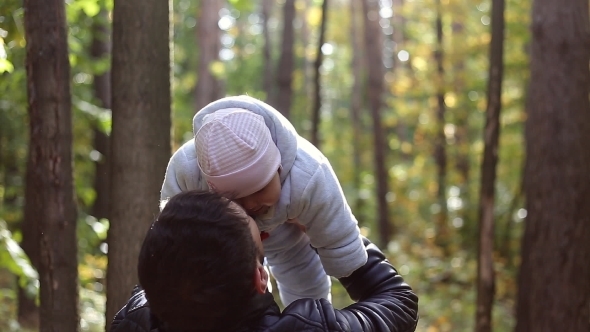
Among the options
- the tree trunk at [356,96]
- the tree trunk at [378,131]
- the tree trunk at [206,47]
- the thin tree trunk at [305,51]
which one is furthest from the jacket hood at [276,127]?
the thin tree trunk at [305,51]

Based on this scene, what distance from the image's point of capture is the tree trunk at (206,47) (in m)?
15.7

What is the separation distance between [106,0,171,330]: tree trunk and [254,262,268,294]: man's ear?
165 centimetres

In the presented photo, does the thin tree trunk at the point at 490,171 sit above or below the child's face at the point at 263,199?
below

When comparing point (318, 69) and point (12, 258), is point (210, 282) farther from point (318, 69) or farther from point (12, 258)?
point (318, 69)

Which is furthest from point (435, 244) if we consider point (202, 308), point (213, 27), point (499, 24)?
point (202, 308)

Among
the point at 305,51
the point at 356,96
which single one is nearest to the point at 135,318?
the point at 356,96

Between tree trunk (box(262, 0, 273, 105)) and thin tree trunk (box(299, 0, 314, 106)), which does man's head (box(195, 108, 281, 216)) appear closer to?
tree trunk (box(262, 0, 273, 105))

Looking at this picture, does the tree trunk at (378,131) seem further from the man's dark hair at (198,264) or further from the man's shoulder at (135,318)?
the man's dark hair at (198,264)

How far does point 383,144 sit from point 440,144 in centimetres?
152

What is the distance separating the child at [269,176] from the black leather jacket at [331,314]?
0.11m

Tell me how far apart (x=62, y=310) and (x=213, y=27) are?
46.4 ft

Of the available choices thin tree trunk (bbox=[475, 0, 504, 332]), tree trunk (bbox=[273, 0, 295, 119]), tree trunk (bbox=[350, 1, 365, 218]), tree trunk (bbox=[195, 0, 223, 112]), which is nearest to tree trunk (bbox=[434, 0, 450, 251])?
tree trunk (bbox=[273, 0, 295, 119])

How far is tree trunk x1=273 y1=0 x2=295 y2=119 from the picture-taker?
11891 millimetres

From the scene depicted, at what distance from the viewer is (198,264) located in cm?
149
